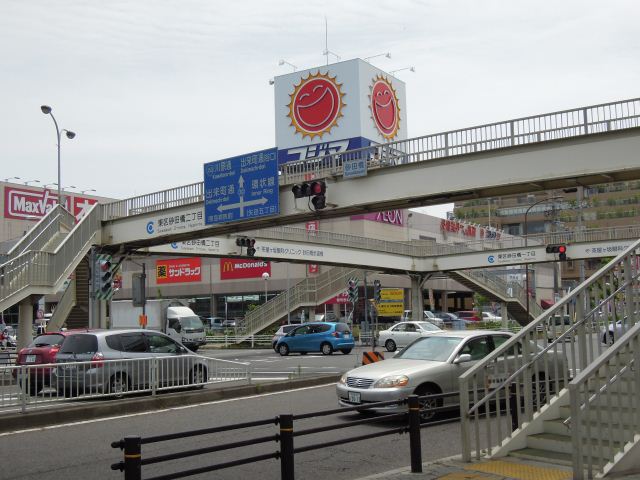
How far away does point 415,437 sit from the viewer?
26.9ft

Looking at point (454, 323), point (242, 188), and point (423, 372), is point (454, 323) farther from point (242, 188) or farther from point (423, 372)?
point (423, 372)

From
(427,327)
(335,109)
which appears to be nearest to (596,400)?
(427,327)

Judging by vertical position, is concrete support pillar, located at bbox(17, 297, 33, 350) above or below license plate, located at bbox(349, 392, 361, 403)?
above

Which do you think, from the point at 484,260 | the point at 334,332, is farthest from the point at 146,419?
the point at 484,260

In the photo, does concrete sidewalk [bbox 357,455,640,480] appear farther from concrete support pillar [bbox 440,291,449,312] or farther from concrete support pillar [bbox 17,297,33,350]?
concrete support pillar [bbox 440,291,449,312]

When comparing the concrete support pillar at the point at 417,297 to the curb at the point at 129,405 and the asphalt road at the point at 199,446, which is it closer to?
the curb at the point at 129,405

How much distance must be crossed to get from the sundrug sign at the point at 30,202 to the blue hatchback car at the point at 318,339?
144ft

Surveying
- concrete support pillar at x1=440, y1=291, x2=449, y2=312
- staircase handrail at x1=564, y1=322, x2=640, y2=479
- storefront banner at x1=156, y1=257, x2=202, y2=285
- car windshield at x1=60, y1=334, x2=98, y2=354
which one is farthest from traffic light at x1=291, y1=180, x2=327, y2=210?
concrete support pillar at x1=440, y1=291, x2=449, y2=312

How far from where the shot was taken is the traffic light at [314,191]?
23.4 m

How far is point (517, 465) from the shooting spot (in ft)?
25.8

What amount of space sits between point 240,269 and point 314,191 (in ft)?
153

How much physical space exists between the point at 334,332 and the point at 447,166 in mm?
14701

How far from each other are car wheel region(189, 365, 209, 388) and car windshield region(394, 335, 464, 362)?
5.26 meters

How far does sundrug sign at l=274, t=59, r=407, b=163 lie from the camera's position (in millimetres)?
65062
